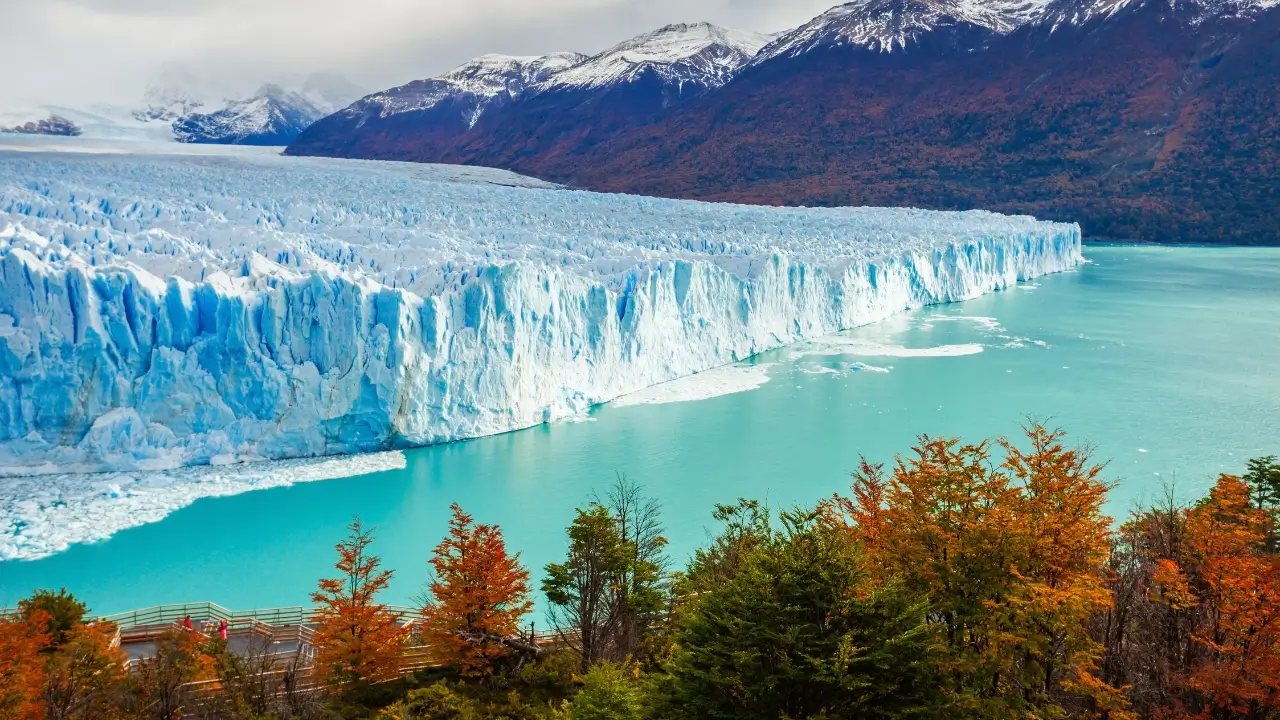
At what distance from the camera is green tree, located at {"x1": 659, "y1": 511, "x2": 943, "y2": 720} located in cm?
434

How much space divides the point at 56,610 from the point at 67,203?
49.3 ft

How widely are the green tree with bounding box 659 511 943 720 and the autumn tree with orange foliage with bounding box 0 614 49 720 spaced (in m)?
4.31

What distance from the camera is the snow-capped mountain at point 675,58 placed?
95812 millimetres

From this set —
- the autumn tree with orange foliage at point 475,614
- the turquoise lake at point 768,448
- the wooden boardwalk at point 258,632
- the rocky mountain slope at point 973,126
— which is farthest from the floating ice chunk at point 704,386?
the rocky mountain slope at point 973,126

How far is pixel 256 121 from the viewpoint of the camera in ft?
337

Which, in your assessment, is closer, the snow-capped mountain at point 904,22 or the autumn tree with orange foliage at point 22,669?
the autumn tree with orange foliage at point 22,669

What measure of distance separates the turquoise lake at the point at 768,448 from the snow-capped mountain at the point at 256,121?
89649 millimetres

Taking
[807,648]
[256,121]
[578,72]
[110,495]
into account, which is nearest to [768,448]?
[110,495]

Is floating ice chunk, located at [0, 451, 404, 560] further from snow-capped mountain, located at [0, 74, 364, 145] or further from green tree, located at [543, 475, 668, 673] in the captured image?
snow-capped mountain, located at [0, 74, 364, 145]

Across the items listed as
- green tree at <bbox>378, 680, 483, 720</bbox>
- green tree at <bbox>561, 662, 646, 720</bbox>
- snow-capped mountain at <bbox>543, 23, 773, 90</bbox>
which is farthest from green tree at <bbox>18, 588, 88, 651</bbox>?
snow-capped mountain at <bbox>543, 23, 773, 90</bbox>

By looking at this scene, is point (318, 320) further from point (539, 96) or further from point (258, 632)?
point (539, 96)

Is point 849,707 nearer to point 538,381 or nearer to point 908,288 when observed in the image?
point 538,381

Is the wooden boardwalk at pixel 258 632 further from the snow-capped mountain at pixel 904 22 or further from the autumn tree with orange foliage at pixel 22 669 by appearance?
the snow-capped mountain at pixel 904 22

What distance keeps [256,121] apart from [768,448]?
102832 mm
